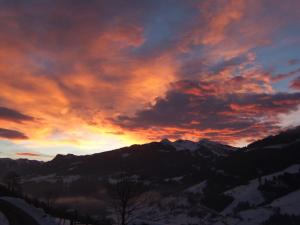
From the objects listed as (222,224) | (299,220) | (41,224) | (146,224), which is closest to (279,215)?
(299,220)

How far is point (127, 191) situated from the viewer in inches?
2447

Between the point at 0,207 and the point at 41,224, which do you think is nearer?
the point at 41,224

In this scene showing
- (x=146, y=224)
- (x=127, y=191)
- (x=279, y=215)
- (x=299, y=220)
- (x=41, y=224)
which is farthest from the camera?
(x=279, y=215)

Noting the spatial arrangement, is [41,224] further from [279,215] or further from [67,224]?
[279,215]

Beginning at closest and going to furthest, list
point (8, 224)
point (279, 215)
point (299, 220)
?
point (8, 224)
point (299, 220)
point (279, 215)

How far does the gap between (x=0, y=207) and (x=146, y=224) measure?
36776 mm

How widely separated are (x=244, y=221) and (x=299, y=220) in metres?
30.9

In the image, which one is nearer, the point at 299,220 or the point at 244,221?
the point at 299,220

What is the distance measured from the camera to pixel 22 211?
211 feet

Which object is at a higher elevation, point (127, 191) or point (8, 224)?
point (127, 191)

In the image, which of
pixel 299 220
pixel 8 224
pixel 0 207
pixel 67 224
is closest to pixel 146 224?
pixel 67 224

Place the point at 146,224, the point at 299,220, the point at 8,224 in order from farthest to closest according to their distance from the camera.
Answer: the point at 299,220 → the point at 146,224 → the point at 8,224

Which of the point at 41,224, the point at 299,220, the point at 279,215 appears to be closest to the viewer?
the point at 41,224

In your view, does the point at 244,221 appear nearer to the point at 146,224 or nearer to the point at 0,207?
the point at 146,224
